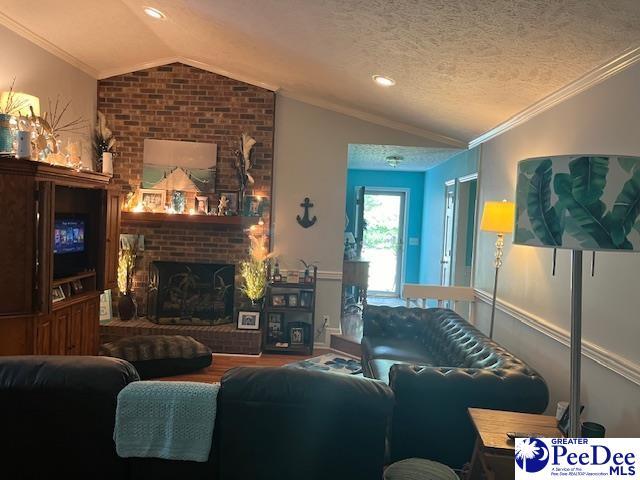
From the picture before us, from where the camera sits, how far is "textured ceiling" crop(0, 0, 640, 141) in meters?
2.33

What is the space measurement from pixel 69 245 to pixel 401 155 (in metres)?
4.10

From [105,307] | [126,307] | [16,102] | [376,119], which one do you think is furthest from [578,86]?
[105,307]

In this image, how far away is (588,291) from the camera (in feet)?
8.68

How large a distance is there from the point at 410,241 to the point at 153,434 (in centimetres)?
703

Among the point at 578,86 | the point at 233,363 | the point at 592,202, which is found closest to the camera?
the point at 592,202

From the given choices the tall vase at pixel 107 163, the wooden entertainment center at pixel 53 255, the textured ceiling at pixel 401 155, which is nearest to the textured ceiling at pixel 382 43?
the textured ceiling at pixel 401 155

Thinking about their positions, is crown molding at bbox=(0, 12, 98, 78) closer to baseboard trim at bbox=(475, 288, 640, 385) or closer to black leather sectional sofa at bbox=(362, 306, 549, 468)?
black leather sectional sofa at bbox=(362, 306, 549, 468)

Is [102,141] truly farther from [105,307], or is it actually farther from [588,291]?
[588,291]

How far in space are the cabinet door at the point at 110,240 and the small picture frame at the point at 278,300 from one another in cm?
165

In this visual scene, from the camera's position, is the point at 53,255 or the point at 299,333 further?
the point at 299,333

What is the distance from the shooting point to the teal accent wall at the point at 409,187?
8602 mm

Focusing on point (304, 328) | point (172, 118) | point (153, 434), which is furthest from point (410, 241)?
point (153, 434)

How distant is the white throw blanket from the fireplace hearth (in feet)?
11.8

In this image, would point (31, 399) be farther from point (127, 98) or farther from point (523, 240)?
point (127, 98)
